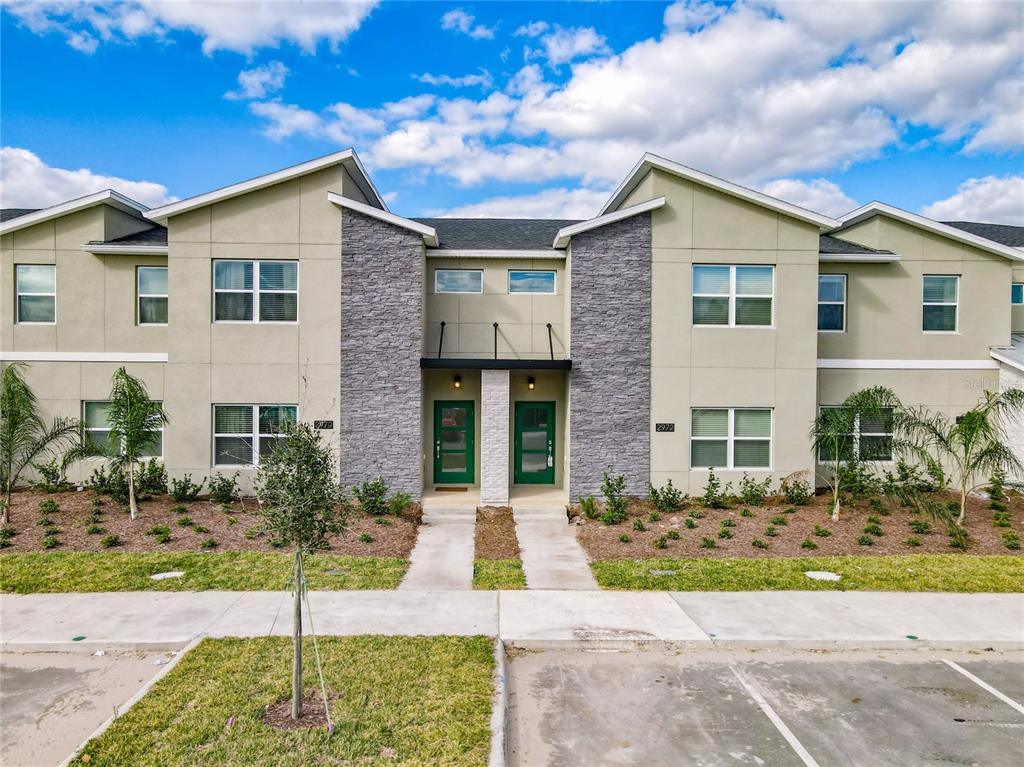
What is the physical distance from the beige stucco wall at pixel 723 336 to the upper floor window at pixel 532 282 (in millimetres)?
2792

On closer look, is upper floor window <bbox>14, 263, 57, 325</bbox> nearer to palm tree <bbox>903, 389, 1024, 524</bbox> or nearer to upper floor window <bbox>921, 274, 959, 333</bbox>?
palm tree <bbox>903, 389, 1024, 524</bbox>

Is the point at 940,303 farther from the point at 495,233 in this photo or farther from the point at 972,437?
the point at 495,233

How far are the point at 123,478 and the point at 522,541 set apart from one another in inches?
355

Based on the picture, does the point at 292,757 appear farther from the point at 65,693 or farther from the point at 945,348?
the point at 945,348

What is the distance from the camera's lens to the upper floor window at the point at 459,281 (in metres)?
16.3

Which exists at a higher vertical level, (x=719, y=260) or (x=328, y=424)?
(x=719, y=260)

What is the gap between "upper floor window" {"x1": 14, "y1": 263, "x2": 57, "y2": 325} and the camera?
52.1ft

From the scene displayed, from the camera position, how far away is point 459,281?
16.3 m

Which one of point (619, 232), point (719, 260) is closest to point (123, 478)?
point (619, 232)

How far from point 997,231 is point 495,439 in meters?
18.1

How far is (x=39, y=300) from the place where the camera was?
1591cm

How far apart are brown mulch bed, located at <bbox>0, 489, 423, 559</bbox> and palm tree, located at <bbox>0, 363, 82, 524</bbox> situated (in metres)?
0.83

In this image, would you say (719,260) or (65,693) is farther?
(719,260)

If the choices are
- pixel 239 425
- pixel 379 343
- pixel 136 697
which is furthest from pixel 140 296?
pixel 136 697
